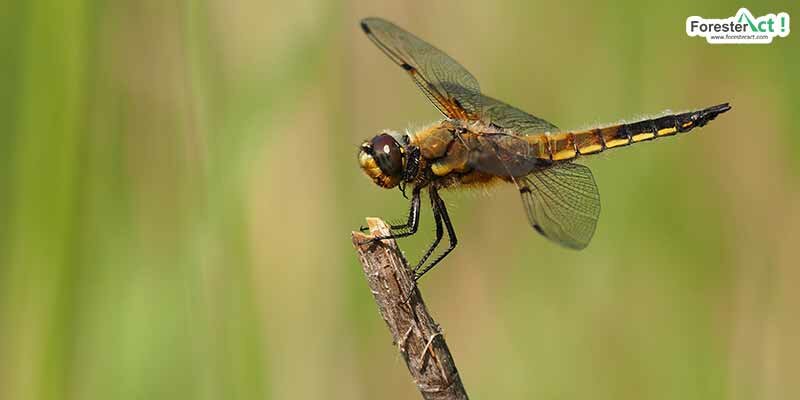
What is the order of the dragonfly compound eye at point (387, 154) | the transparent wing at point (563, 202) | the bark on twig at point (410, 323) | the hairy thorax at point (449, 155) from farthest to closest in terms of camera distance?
the hairy thorax at point (449, 155), the dragonfly compound eye at point (387, 154), the transparent wing at point (563, 202), the bark on twig at point (410, 323)

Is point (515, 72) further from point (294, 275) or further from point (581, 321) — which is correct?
point (294, 275)

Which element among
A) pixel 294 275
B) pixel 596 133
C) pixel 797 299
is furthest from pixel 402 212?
pixel 797 299

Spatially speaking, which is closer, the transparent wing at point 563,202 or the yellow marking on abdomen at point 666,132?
the transparent wing at point 563,202

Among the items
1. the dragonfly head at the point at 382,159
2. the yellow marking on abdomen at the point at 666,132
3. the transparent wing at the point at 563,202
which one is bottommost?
the transparent wing at the point at 563,202

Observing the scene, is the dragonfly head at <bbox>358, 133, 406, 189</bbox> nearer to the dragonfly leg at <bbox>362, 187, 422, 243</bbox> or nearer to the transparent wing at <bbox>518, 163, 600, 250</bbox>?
the dragonfly leg at <bbox>362, 187, 422, 243</bbox>

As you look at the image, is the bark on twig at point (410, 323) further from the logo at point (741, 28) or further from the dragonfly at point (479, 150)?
the logo at point (741, 28)

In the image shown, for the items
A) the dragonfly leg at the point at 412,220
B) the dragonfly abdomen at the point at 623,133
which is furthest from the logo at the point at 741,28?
the dragonfly leg at the point at 412,220

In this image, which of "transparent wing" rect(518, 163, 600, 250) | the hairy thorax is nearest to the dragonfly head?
the hairy thorax

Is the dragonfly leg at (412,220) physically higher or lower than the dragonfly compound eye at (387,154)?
lower
